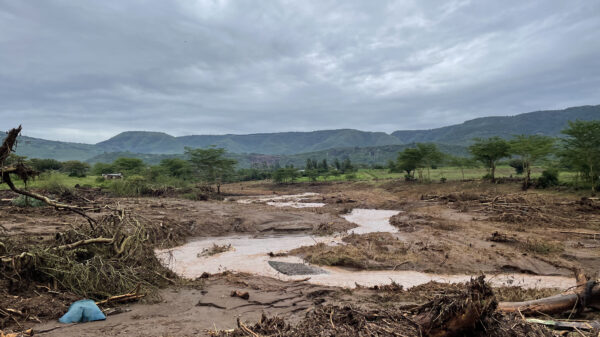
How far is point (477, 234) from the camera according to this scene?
1501 cm

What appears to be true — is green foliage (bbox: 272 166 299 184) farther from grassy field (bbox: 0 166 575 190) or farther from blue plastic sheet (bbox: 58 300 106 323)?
blue plastic sheet (bbox: 58 300 106 323)

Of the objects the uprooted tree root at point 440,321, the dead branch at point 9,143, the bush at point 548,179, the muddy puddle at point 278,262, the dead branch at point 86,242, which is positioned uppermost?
the dead branch at point 9,143

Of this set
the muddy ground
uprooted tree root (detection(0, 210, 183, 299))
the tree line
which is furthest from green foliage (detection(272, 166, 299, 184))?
uprooted tree root (detection(0, 210, 183, 299))

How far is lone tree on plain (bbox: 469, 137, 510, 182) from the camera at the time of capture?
34.0 meters

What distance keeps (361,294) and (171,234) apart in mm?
11468

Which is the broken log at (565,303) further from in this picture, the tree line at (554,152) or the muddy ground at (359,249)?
the tree line at (554,152)

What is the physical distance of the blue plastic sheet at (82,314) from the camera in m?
5.70

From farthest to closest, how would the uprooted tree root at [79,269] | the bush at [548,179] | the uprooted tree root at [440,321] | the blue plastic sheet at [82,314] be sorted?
the bush at [548,179] → the uprooted tree root at [79,269] → the blue plastic sheet at [82,314] → the uprooted tree root at [440,321]

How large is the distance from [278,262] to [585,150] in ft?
78.8

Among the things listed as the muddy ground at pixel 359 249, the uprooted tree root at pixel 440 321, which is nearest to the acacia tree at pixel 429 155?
the muddy ground at pixel 359 249

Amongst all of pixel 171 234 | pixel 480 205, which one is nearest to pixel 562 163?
pixel 480 205

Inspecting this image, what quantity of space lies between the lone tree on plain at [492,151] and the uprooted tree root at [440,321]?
3461cm

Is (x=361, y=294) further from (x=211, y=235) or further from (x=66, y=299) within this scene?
(x=211, y=235)

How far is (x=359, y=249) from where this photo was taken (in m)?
12.9
